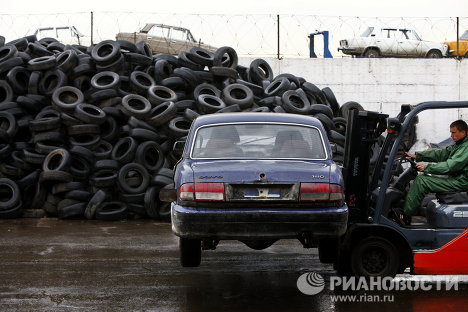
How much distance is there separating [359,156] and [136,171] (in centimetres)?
708

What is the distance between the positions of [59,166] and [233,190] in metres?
7.41

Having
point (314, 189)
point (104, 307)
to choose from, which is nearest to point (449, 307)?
point (314, 189)

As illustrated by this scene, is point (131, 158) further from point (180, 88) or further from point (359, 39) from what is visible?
point (359, 39)

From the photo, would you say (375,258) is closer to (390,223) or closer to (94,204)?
(390,223)

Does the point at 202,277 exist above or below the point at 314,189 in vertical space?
below

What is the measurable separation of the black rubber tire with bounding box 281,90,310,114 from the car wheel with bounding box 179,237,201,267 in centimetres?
837

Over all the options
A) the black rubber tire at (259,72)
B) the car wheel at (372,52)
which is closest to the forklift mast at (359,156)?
the black rubber tire at (259,72)

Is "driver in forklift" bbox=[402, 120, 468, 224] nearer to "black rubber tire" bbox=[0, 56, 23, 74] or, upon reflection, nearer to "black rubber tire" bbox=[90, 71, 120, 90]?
"black rubber tire" bbox=[90, 71, 120, 90]

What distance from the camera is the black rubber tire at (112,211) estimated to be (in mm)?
14156

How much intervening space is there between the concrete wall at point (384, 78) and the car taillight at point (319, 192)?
16.1 meters

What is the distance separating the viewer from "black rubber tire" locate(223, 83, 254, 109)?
16625 millimetres

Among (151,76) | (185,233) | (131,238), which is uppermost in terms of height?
(151,76)

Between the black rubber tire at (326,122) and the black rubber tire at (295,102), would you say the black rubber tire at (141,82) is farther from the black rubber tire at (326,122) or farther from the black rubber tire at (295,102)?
the black rubber tire at (326,122)

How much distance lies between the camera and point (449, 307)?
7.15 meters
